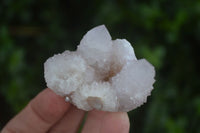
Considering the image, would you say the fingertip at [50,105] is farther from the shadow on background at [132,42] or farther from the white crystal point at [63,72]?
the shadow on background at [132,42]

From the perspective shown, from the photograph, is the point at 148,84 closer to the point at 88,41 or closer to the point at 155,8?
the point at 88,41

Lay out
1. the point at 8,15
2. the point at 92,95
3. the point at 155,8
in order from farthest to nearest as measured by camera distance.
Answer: the point at 8,15 → the point at 155,8 → the point at 92,95

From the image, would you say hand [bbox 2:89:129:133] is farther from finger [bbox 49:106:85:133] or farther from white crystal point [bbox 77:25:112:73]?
white crystal point [bbox 77:25:112:73]

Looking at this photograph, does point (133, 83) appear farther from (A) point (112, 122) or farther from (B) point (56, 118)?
(B) point (56, 118)

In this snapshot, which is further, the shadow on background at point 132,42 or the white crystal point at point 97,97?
the shadow on background at point 132,42

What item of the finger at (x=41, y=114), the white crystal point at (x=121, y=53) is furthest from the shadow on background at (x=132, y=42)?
the white crystal point at (x=121, y=53)

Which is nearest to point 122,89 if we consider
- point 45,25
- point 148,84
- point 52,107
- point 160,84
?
point 148,84

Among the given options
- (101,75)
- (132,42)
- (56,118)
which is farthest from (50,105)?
(132,42)
